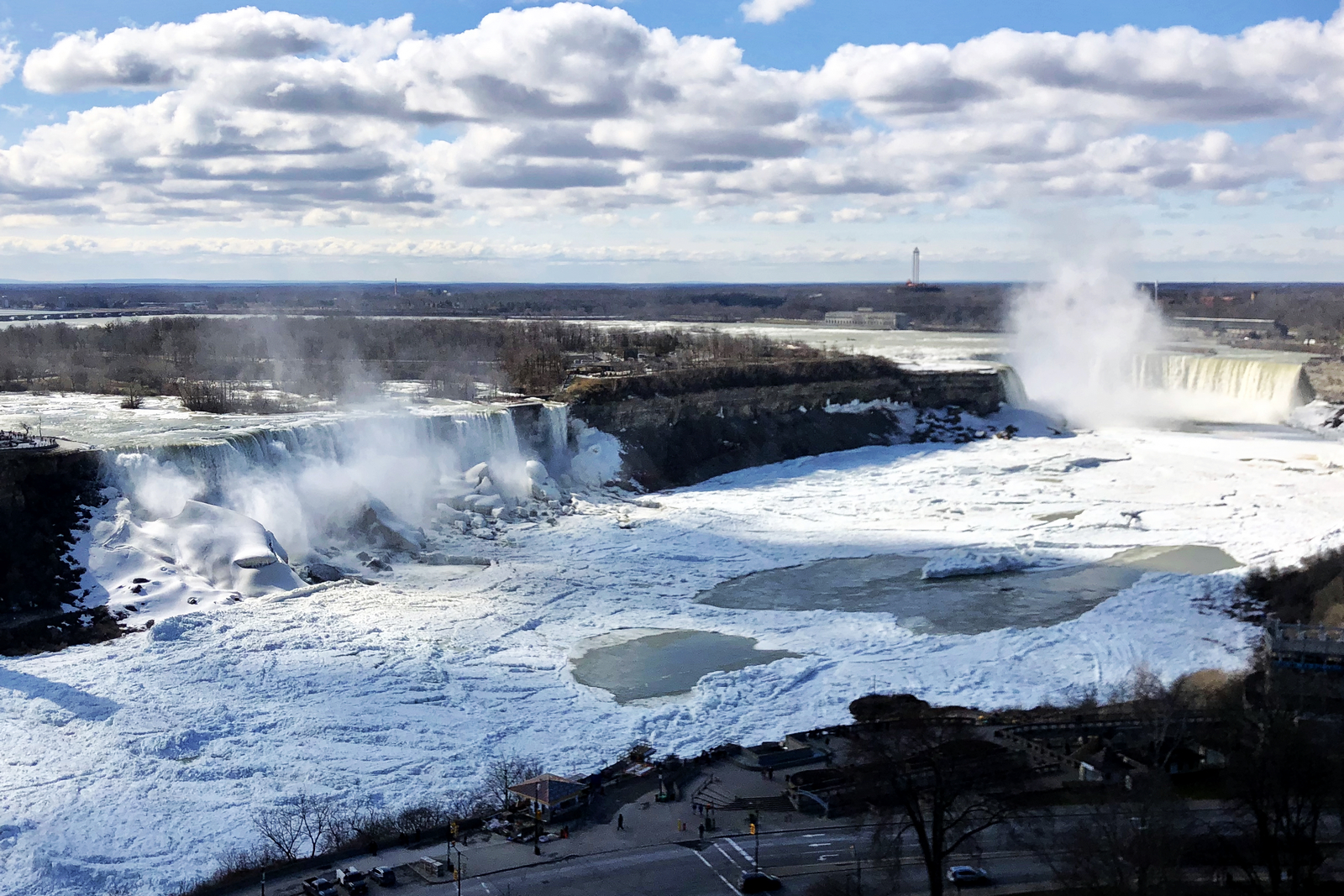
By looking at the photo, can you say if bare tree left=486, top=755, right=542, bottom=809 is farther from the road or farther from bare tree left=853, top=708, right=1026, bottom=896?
bare tree left=853, top=708, right=1026, bottom=896

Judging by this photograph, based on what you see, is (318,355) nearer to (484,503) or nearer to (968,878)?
(484,503)

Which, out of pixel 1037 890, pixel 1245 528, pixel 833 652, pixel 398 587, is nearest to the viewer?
pixel 1037 890

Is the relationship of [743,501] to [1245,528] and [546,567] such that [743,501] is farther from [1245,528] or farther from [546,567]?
[1245,528]

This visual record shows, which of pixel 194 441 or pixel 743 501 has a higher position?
pixel 194 441

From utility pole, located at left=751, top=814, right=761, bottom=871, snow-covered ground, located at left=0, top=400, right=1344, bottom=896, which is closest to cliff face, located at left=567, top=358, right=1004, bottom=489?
snow-covered ground, located at left=0, top=400, right=1344, bottom=896

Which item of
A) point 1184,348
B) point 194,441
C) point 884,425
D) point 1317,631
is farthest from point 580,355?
point 1317,631

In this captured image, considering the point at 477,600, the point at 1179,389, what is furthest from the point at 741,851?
the point at 1179,389
